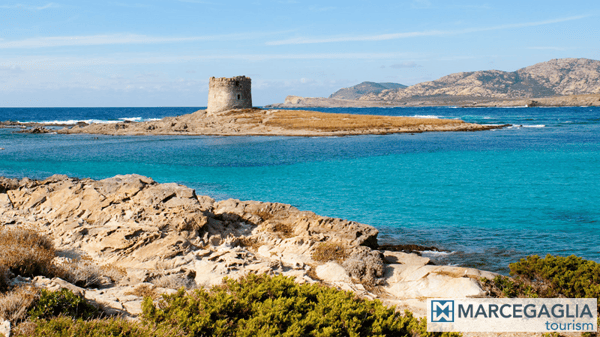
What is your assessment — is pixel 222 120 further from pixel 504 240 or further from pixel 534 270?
pixel 534 270

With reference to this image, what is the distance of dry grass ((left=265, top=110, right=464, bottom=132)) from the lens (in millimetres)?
60812

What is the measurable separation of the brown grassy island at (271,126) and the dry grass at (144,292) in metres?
48.3

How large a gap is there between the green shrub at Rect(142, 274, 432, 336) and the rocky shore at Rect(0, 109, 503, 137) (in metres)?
49.6

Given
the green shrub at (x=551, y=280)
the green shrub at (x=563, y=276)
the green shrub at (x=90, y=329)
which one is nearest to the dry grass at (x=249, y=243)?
the green shrub at (x=90, y=329)

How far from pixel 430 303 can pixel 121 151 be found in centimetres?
3970

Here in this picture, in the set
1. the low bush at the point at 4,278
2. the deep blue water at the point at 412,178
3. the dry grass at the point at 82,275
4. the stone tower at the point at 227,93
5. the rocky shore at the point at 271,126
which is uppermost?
the stone tower at the point at 227,93

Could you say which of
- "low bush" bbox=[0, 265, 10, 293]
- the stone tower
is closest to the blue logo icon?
"low bush" bbox=[0, 265, 10, 293]

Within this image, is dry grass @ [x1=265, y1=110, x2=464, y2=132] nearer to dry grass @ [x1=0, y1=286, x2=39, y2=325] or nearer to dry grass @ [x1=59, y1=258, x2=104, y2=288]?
dry grass @ [x1=59, y1=258, x2=104, y2=288]

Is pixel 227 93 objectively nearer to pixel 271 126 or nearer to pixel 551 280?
pixel 271 126

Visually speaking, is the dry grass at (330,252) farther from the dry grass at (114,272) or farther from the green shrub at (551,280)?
the dry grass at (114,272)

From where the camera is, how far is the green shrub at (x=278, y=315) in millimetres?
5887

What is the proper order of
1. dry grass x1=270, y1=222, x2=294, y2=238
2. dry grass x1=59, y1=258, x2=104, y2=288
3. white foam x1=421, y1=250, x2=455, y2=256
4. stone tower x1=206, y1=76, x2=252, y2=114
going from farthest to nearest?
stone tower x1=206, y1=76, x2=252, y2=114 < white foam x1=421, y1=250, x2=455, y2=256 < dry grass x1=270, y1=222, x2=294, y2=238 < dry grass x1=59, y1=258, x2=104, y2=288

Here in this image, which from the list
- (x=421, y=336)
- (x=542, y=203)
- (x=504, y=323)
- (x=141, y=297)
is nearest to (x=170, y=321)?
(x=141, y=297)

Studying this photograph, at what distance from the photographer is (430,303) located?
26.0ft
